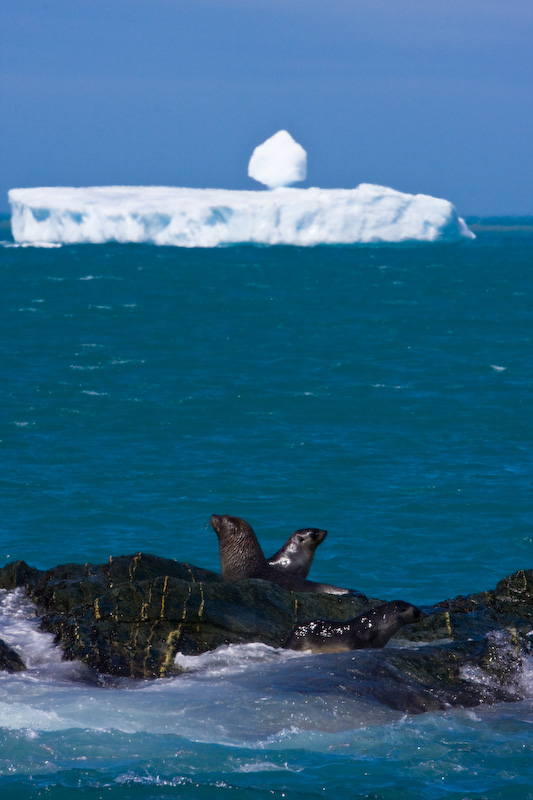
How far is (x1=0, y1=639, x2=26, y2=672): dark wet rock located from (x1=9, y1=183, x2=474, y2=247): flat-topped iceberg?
2225 inches

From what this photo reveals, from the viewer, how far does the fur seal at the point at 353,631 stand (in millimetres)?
8945

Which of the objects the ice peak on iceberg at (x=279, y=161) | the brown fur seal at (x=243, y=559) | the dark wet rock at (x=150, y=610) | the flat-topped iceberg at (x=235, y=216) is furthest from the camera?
the ice peak on iceberg at (x=279, y=161)

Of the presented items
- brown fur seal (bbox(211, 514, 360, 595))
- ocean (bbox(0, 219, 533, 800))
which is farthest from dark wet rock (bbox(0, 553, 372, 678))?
brown fur seal (bbox(211, 514, 360, 595))

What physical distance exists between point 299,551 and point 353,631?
2.85 m

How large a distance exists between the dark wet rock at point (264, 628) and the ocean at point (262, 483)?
0.60ft

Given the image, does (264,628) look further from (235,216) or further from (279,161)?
(279,161)

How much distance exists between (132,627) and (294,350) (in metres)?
28.3

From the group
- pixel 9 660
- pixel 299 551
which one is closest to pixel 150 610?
pixel 9 660

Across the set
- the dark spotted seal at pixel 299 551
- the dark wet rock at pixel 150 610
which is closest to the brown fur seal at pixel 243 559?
→ the dark spotted seal at pixel 299 551

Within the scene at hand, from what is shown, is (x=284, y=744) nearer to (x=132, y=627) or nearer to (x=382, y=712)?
(x=382, y=712)

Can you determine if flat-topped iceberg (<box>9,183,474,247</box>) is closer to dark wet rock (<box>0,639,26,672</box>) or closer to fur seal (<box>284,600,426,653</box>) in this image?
fur seal (<box>284,600,426,653</box>)

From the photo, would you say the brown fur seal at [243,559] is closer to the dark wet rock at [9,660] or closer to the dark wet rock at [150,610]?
→ the dark wet rock at [150,610]

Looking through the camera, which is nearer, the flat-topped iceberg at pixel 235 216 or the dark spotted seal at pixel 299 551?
the dark spotted seal at pixel 299 551

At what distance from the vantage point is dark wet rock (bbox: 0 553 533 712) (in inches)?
313
